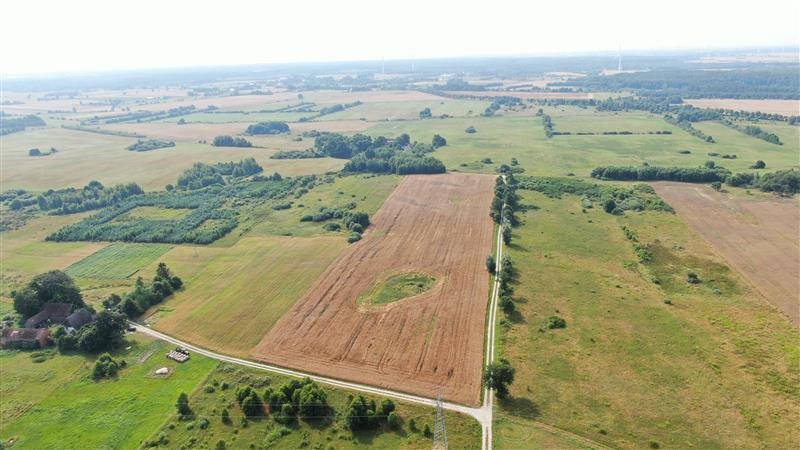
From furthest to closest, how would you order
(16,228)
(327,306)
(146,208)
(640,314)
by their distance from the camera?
(146,208) < (16,228) < (327,306) < (640,314)

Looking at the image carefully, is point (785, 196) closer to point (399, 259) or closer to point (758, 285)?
point (758, 285)

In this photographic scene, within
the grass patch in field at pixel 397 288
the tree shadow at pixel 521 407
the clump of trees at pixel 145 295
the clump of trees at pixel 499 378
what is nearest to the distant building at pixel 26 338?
the clump of trees at pixel 145 295

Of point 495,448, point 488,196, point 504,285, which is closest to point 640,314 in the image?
point 504,285

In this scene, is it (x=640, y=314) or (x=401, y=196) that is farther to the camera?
(x=401, y=196)

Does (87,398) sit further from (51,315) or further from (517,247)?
(517,247)

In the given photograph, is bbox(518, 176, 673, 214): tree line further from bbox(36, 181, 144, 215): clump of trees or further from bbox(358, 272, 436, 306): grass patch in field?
bbox(36, 181, 144, 215): clump of trees

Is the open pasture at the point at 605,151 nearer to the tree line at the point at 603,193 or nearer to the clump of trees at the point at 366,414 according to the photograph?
the tree line at the point at 603,193
